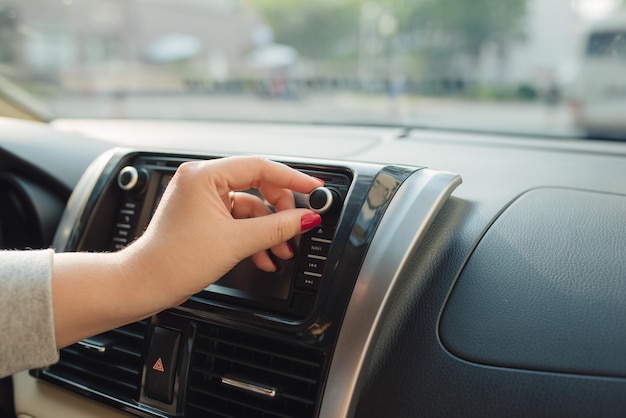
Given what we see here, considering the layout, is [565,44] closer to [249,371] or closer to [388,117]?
[388,117]

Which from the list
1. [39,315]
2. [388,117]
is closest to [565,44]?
[388,117]

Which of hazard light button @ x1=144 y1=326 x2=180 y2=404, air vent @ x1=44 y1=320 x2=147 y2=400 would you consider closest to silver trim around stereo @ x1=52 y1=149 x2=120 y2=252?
air vent @ x1=44 y1=320 x2=147 y2=400

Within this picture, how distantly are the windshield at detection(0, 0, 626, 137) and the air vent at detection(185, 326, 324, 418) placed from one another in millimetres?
1362

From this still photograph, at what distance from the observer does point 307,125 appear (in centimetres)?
258

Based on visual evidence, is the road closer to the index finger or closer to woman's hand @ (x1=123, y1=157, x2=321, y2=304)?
the index finger

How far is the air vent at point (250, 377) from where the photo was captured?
47.6 inches

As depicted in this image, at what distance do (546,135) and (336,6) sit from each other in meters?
4.28

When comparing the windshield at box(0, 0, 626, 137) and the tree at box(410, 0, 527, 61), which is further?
the tree at box(410, 0, 527, 61)

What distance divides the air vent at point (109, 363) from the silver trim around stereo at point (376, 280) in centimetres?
50

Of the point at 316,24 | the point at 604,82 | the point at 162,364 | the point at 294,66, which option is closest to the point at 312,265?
the point at 162,364

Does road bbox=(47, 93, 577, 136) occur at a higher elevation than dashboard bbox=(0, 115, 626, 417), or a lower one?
higher

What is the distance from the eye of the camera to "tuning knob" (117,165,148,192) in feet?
5.40

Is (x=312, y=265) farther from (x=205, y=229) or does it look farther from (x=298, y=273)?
(x=205, y=229)

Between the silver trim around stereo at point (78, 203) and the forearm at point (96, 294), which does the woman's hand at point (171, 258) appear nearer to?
the forearm at point (96, 294)
